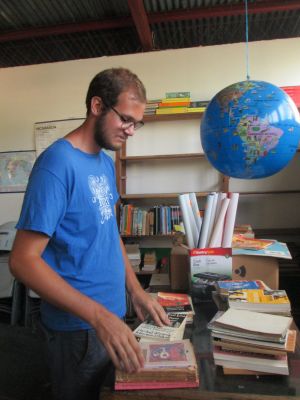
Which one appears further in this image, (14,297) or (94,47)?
(94,47)

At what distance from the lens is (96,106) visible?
107 cm

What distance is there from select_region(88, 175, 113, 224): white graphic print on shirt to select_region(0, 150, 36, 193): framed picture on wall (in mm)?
2610

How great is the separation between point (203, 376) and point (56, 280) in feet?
1.51

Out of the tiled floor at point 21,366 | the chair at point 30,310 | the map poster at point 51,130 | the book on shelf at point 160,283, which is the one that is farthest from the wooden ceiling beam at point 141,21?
the tiled floor at point 21,366

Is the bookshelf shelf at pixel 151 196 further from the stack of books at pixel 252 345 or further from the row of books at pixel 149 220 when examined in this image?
the stack of books at pixel 252 345

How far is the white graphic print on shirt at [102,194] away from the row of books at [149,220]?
188cm

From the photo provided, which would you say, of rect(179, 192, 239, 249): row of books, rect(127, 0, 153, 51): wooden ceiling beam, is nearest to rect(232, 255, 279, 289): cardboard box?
rect(179, 192, 239, 249): row of books

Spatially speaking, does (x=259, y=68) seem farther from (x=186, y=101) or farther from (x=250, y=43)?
(x=186, y=101)

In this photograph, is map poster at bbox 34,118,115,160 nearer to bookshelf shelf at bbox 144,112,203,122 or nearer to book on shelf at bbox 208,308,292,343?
bookshelf shelf at bbox 144,112,203,122

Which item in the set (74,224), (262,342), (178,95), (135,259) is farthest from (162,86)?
(262,342)

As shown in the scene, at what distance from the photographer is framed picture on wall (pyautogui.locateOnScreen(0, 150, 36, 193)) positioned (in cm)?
346

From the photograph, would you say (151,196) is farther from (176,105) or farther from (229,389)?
(229,389)

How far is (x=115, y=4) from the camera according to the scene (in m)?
2.86

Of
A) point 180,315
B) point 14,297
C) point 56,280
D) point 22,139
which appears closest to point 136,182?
point 22,139
